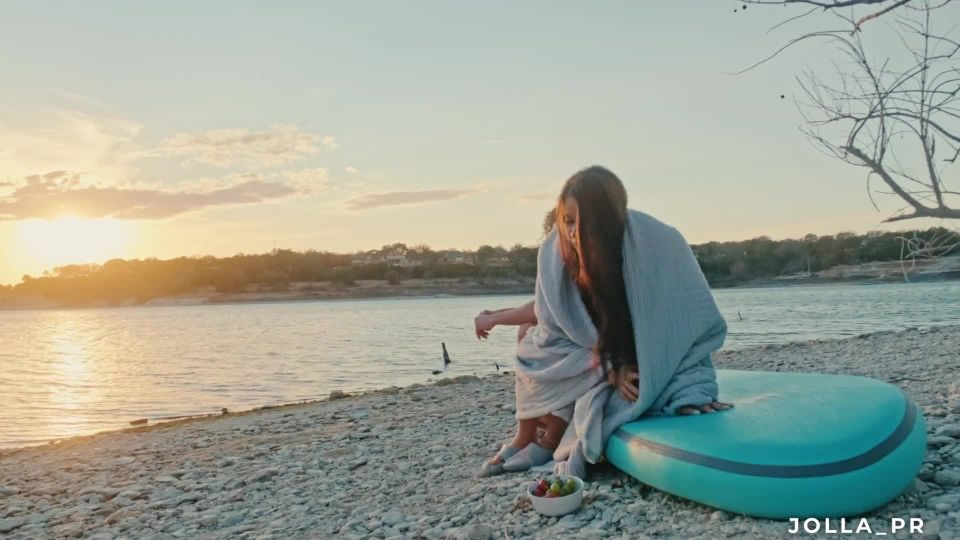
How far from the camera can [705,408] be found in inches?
189

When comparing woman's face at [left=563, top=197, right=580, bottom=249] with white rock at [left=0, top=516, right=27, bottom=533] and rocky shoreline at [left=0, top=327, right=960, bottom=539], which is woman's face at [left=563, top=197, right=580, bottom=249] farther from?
white rock at [left=0, top=516, right=27, bottom=533]

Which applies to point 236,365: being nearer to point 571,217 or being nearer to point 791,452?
point 571,217

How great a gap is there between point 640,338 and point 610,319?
22cm

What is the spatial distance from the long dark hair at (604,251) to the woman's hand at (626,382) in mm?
39

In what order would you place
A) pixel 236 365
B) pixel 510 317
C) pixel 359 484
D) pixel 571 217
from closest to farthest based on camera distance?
1. pixel 571 217
2. pixel 510 317
3. pixel 359 484
4. pixel 236 365

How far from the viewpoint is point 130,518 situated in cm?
621

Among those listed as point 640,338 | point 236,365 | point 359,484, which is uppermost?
point 640,338

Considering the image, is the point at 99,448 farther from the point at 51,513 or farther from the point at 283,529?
the point at 283,529

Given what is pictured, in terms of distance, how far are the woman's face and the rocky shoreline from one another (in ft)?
5.30

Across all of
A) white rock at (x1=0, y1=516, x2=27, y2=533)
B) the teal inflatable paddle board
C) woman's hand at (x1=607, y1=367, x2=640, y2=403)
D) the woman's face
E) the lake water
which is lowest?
the lake water

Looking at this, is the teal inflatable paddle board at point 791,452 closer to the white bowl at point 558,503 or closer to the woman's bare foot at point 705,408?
the woman's bare foot at point 705,408

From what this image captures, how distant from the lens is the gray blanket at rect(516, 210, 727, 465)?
4902 millimetres

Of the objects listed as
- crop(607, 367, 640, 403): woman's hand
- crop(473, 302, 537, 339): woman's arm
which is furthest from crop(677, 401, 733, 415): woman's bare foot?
crop(473, 302, 537, 339): woman's arm

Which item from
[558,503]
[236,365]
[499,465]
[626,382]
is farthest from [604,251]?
[236,365]
